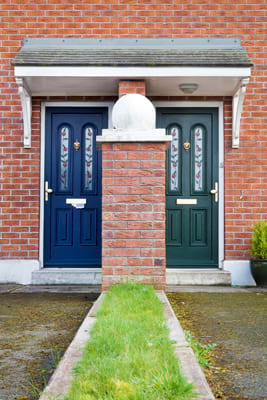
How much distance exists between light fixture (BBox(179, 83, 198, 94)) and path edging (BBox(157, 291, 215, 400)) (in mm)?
4049

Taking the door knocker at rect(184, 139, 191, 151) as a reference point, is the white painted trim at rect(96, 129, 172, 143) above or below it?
below

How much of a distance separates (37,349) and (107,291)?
72.0 inches

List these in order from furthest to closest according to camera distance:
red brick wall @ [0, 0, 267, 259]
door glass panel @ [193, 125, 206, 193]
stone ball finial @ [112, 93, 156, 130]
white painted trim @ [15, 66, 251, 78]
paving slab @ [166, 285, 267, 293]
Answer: door glass panel @ [193, 125, 206, 193]
red brick wall @ [0, 0, 267, 259]
white painted trim @ [15, 66, 251, 78]
paving slab @ [166, 285, 267, 293]
stone ball finial @ [112, 93, 156, 130]

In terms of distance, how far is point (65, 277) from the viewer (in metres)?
7.22

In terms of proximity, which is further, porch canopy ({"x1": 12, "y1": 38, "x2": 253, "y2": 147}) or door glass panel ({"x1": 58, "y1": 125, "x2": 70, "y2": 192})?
door glass panel ({"x1": 58, "y1": 125, "x2": 70, "y2": 192})

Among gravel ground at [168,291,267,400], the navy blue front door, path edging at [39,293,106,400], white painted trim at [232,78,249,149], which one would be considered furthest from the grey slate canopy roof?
path edging at [39,293,106,400]

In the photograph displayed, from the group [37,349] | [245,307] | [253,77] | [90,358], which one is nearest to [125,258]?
[245,307]

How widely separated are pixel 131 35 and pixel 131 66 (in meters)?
1.25

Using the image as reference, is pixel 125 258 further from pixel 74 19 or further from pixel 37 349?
pixel 74 19

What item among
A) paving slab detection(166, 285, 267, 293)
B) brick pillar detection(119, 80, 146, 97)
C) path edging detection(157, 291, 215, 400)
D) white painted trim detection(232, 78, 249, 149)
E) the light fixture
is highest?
the light fixture

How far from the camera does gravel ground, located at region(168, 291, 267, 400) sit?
2664mm

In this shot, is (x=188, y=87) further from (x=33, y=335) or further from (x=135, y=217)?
(x=33, y=335)

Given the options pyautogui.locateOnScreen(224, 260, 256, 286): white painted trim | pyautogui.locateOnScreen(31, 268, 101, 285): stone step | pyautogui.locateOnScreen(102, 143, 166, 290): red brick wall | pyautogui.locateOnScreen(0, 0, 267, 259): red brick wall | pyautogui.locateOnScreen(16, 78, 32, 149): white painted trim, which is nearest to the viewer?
pyautogui.locateOnScreen(102, 143, 166, 290): red brick wall

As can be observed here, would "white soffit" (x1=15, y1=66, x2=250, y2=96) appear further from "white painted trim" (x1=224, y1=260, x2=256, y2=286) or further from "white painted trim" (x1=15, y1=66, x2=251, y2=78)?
"white painted trim" (x1=224, y1=260, x2=256, y2=286)
